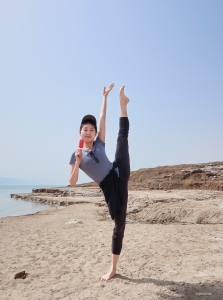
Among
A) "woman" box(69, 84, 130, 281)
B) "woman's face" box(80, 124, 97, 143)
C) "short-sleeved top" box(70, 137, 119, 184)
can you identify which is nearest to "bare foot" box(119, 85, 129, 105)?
"woman" box(69, 84, 130, 281)

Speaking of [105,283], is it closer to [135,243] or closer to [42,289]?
[42,289]

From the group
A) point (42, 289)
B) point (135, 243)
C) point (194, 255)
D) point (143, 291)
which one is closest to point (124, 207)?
point (143, 291)

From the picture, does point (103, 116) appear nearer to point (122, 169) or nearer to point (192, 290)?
point (122, 169)

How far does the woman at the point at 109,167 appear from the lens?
3.42 metres

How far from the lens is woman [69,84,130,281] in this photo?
342 cm

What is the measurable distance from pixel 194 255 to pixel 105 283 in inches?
82.7

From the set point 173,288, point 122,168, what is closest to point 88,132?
point 122,168

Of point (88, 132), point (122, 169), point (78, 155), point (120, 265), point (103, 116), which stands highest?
point (103, 116)

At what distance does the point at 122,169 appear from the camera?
3506mm

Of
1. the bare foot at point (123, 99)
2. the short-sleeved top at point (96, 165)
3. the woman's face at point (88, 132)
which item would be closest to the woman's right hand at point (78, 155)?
the short-sleeved top at point (96, 165)

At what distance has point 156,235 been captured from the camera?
281 inches

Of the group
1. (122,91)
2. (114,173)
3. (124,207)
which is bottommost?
(124,207)

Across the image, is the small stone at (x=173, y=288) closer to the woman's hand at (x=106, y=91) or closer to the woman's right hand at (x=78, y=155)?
the woman's right hand at (x=78, y=155)

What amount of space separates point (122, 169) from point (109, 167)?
182 mm
